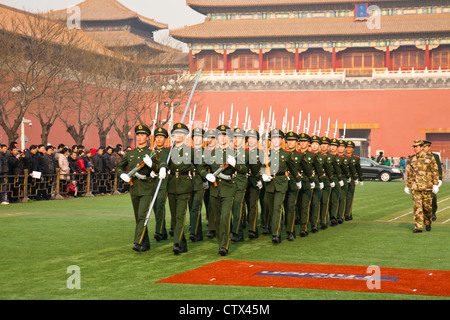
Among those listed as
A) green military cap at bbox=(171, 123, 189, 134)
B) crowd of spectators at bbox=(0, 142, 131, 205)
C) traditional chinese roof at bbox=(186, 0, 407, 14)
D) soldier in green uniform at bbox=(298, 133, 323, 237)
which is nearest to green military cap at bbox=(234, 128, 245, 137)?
green military cap at bbox=(171, 123, 189, 134)

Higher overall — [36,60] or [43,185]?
[36,60]

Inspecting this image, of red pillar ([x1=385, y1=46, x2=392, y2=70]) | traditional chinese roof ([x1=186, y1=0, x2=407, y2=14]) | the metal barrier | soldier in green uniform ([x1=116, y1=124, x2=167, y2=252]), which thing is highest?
traditional chinese roof ([x1=186, y1=0, x2=407, y2=14])

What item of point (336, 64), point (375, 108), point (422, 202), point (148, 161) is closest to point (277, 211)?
point (148, 161)

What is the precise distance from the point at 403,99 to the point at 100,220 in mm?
31456

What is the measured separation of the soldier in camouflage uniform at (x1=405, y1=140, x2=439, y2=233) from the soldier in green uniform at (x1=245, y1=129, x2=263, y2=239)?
252 cm

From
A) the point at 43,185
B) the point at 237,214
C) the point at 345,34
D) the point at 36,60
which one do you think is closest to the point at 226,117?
the point at 345,34

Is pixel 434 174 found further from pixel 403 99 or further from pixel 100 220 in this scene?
pixel 403 99

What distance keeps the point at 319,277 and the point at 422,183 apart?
4.57 m

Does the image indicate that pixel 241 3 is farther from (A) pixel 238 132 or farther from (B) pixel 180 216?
(B) pixel 180 216

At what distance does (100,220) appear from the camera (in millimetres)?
11930

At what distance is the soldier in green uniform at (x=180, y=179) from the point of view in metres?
8.12

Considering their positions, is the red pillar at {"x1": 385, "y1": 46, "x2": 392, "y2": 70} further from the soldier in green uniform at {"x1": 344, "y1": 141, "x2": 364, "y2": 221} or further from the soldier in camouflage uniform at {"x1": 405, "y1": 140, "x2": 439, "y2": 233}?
the soldier in camouflage uniform at {"x1": 405, "y1": 140, "x2": 439, "y2": 233}

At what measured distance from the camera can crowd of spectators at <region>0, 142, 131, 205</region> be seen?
15.5m
